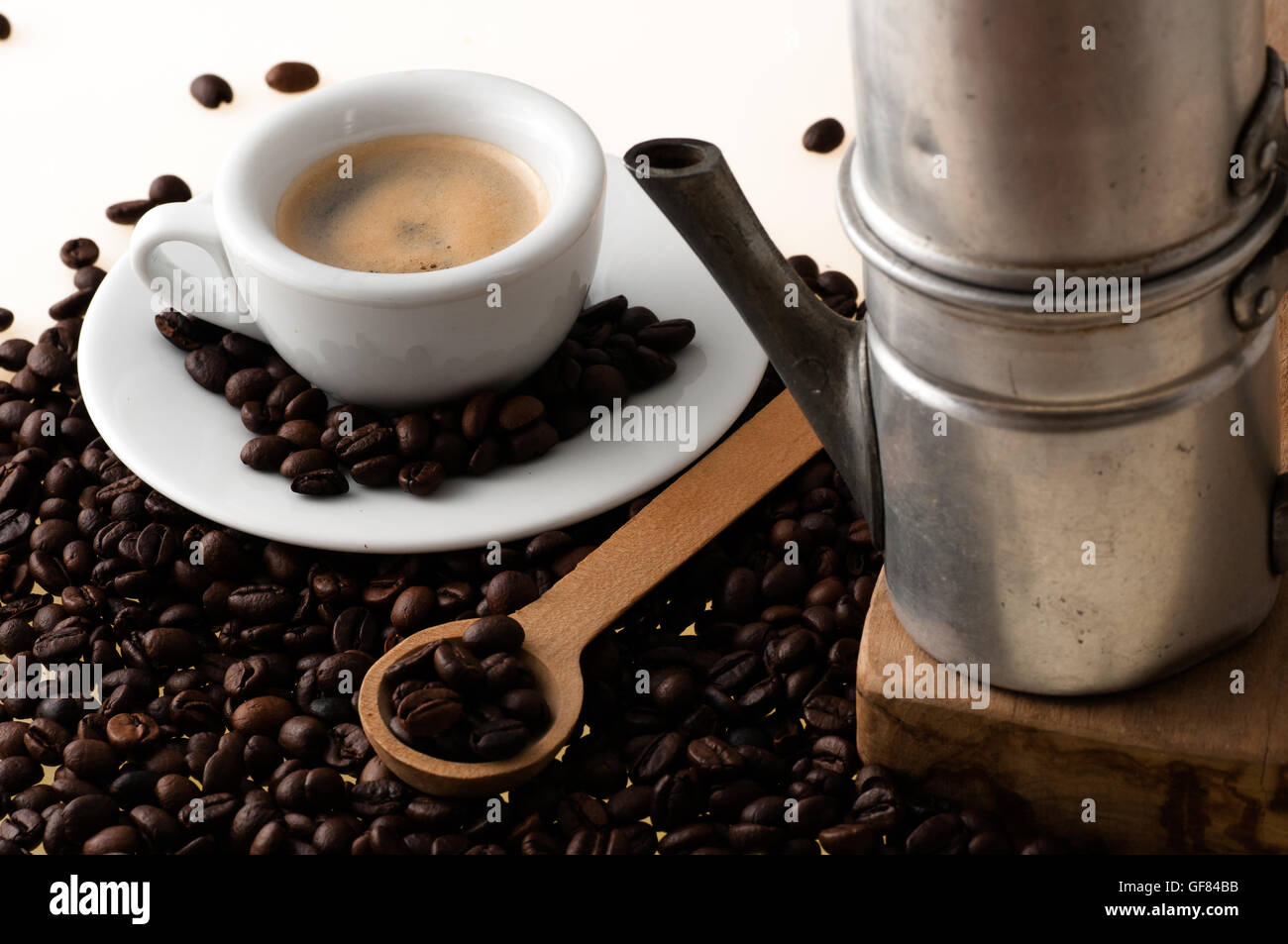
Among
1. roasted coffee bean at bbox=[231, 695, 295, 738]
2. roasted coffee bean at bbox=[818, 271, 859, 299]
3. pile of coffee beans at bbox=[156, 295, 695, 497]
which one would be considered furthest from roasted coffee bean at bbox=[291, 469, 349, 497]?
roasted coffee bean at bbox=[818, 271, 859, 299]

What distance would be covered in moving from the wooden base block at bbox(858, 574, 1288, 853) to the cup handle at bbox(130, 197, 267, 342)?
81 cm

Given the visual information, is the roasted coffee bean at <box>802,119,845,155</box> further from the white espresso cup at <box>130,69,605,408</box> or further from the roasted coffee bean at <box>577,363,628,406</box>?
the roasted coffee bean at <box>577,363,628,406</box>

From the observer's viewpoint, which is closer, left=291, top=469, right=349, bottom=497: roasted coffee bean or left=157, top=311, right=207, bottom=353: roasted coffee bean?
left=291, top=469, right=349, bottom=497: roasted coffee bean

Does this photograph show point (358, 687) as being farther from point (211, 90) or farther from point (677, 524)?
point (211, 90)

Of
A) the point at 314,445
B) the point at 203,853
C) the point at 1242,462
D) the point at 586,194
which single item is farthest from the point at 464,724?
the point at 1242,462

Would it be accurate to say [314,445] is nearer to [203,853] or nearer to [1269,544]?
[203,853]

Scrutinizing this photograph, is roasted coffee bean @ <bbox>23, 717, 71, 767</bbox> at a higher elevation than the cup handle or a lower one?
lower

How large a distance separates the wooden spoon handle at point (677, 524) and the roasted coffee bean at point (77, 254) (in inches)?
36.1

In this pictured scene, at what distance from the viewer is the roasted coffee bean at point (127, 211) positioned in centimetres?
211

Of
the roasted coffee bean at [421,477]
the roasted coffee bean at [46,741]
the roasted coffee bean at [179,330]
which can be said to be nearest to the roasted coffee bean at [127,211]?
the roasted coffee bean at [179,330]

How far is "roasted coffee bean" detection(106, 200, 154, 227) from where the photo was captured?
2.11 metres

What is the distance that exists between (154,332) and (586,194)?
0.53m

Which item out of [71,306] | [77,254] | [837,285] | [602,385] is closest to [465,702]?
[602,385]

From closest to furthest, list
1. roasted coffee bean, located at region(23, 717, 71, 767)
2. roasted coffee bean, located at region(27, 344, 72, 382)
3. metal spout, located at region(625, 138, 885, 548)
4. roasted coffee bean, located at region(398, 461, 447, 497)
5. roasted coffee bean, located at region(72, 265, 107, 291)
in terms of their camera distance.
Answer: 1. metal spout, located at region(625, 138, 885, 548)
2. roasted coffee bean, located at region(23, 717, 71, 767)
3. roasted coffee bean, located at region(398, 461, 447, 497)
4. roasted coffee bean, located at region(27, 344, 72, 382)
5. roasted coffee bean, located at region(72, 265, 107, 291)
